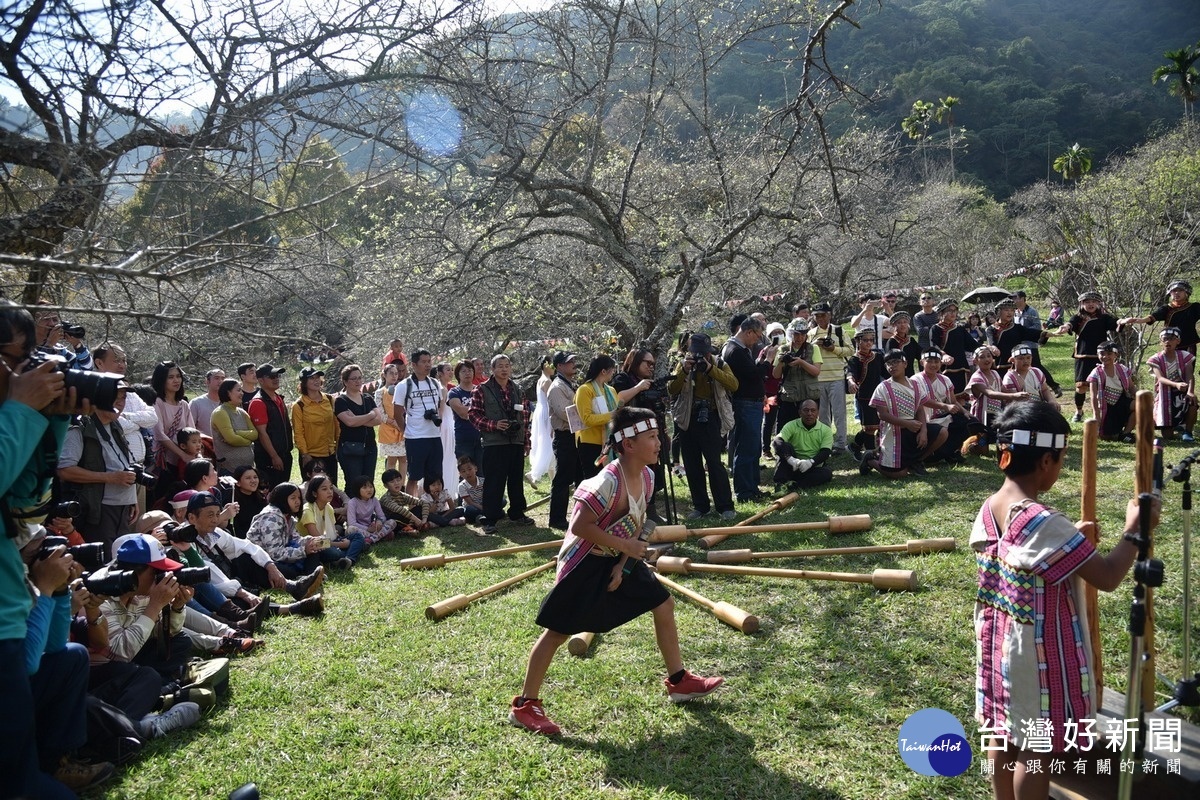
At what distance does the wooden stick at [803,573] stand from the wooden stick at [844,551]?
0.13m

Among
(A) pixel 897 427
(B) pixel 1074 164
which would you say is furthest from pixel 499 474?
(B) pixel 1074 164

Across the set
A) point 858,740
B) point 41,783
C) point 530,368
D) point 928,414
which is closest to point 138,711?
point 41,783

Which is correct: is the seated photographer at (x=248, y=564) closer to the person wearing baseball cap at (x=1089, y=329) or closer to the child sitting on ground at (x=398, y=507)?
the child sitting on ground at (x=398, y=507)

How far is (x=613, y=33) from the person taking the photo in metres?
9.90

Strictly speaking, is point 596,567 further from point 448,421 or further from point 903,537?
point 448,421

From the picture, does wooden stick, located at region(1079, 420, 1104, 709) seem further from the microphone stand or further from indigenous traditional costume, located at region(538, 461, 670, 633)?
indigenous traditional costume, located at region(538, 461, 670, 633)

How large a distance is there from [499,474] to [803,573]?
407 cm

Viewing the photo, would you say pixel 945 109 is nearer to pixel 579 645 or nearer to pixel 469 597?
pixel 469 597

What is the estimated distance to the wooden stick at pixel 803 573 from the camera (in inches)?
228

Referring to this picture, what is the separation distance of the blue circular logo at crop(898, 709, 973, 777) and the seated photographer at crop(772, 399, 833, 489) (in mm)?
5336

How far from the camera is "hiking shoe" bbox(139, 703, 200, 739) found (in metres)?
4.43

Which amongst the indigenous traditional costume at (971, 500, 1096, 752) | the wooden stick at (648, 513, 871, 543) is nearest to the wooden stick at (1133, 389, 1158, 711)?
the indigenous traditional costume at (971, 500, 1096, 752)

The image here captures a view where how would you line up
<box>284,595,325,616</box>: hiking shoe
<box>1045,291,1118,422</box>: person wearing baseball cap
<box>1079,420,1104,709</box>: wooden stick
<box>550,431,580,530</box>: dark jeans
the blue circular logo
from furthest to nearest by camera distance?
1. <box>1045,291,1118,422</box>: person wearing baseball cap
2. <box>550,431,580,530</box>: dark jeans
3. <box>284,595,325,616</box>: hiking shoe
4. the blue circular logo
5. <box>1079,420,1104,709</box>: wooden stick

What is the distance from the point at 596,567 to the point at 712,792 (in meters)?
1.16
